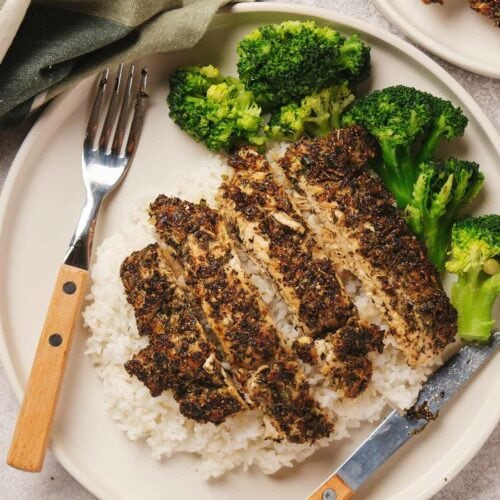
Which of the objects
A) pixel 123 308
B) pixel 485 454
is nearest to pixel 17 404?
pixel 123 308

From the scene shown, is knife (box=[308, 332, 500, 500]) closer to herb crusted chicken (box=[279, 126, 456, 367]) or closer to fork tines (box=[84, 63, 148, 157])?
herb crusted chicken (box=[279, 126, 456, 367])

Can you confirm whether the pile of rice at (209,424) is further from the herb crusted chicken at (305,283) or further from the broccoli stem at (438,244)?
the broccoli stem at (438,244)

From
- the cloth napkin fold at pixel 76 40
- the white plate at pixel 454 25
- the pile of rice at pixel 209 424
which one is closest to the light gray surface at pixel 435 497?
the white plate at pixel 454 25

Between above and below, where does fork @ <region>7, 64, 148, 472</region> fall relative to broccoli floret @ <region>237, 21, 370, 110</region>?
below

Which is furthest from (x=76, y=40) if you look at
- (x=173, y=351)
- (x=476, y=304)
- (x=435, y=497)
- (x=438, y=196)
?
(x=435, y=497)

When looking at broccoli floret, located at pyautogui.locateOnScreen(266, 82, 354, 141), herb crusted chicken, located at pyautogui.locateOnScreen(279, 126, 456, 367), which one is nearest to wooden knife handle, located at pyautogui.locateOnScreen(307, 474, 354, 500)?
herb crusted chicken, located at pyautogui.locateOnScreen(279, 126, 456, 367)

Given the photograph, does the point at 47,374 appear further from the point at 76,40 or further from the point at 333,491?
the point at 76,40

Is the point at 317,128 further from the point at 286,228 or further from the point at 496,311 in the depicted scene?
the point at 496,311
